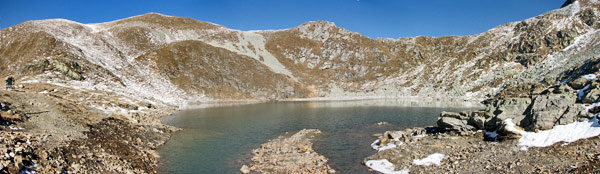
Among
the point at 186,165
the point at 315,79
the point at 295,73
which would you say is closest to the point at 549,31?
the point at 315,79

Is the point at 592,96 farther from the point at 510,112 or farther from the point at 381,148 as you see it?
the point at 381,148

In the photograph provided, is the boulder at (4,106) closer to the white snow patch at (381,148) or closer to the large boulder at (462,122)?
the white snow patch at (381,148)

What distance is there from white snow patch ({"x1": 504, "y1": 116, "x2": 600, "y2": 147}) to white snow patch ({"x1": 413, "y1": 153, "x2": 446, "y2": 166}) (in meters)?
6.08

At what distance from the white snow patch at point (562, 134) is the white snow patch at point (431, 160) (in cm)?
608

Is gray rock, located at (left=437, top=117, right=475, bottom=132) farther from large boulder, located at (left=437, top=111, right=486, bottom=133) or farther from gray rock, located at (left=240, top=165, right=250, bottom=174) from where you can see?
gray rock, located at (left=240, top=165, right=250, bottom=174)

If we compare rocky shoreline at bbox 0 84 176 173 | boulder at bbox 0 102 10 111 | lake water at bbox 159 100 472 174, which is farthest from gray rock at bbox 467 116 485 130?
boulder at bbox 0 102 10 111

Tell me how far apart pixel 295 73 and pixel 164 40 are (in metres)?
69.8

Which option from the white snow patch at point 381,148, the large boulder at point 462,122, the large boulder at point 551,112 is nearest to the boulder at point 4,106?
the white snow patch at point 381,148

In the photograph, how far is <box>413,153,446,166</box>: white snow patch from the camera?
2464 cm

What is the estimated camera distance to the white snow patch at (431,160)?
2464 centimetres

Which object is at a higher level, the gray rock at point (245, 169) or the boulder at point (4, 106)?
the boulder at point (4, 106)

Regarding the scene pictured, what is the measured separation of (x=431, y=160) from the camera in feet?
82.7

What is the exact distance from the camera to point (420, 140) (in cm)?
3222

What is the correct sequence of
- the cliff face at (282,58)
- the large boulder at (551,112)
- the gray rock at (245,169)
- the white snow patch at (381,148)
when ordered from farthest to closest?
the cliff face at (282,58) → the white snow patch at (381,148) → the gray rock at (245,169) → the large boulder at (551,112)
